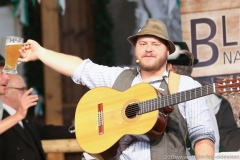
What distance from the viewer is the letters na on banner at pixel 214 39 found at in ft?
16.5

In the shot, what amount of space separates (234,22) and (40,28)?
2.10 metres

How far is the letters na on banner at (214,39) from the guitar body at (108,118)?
1536mm

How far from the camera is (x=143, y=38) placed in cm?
390

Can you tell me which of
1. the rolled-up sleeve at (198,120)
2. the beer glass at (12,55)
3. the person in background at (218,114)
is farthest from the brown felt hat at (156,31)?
the person in background at (218,114)

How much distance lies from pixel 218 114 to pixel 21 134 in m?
1.86

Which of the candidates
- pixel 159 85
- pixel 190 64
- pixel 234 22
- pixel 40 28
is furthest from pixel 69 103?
pixel 159 85

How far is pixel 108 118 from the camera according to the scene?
3.79m

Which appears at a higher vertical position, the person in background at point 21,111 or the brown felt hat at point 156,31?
the brown felt hat at point 156,31

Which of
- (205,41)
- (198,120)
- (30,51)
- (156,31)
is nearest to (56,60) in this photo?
(30,51)

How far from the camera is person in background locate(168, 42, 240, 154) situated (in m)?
5.02

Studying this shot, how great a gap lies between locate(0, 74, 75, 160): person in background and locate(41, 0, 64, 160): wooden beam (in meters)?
0.17

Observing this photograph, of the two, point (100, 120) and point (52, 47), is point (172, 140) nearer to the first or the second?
point (100, 120)

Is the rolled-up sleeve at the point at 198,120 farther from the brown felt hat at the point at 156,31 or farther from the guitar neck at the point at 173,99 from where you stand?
the brown felt hat at the point at 156,31

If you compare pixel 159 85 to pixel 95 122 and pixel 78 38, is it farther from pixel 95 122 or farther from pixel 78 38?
pixel 78 38
